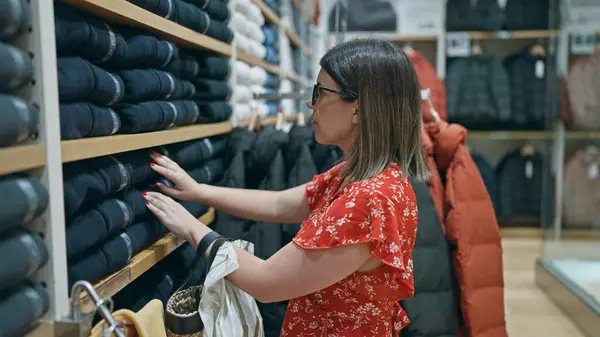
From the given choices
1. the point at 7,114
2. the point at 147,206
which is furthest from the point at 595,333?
the point at 7,114

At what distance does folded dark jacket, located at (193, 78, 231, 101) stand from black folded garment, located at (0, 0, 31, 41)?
2.99 ft

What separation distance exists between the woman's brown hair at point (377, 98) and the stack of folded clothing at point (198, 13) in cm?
41

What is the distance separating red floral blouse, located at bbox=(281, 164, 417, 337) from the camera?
123 cm

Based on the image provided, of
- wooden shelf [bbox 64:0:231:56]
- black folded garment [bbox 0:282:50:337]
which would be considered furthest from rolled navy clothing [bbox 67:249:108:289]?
wooden shelf [bbox 64:0:231:56]

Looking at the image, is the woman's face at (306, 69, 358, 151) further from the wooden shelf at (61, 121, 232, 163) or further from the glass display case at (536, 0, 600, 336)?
the glass display case at (536, 0, 600, 336)

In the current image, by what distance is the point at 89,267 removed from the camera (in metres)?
1.09

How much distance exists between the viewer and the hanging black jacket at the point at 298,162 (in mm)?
1899

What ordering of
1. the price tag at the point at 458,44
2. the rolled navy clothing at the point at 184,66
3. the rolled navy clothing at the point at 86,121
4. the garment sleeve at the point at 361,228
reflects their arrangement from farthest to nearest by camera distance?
the price tag at the point at 458,44, the rolled navy clothing at the point at 184,66, the garment sleeve at the point at 361,228, the rolled navy clothing at the point at 86,121

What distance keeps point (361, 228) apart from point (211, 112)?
2.61 feet

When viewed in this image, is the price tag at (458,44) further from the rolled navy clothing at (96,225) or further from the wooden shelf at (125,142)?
the rolled navy clothing at (96,225)

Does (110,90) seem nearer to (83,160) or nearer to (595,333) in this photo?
(83,160)

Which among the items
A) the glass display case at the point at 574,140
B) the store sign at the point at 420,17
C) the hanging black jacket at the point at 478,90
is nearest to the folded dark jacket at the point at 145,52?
the glass display case at the point at 574,140

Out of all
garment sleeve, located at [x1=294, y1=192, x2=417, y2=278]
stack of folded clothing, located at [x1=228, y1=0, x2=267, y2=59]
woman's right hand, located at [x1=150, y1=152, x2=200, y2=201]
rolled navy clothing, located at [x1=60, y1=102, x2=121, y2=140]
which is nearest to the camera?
rolled navy clothing, located at [x1=60, y1=102, x2=121, y2=140]

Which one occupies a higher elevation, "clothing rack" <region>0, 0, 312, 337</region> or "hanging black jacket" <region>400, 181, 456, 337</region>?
"clothing rack" <region>0, 0, 312, 337</region>
